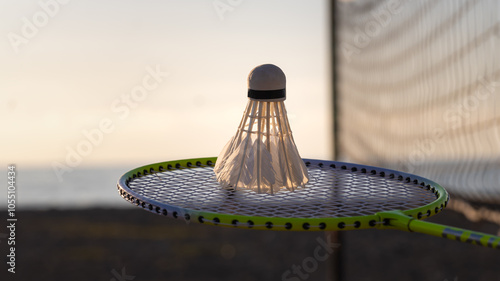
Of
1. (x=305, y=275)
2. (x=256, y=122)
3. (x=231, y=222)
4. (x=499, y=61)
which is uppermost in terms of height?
(x=499, y=61)

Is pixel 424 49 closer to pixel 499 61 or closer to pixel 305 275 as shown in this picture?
pixel 499 61

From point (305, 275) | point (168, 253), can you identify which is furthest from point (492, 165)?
point (168, 253)

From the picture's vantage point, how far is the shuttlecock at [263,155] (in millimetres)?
3199

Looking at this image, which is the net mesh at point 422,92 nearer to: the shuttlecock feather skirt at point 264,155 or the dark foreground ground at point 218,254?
the dark foreground ground at point 218,254

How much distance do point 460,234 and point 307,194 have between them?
3.49 feet

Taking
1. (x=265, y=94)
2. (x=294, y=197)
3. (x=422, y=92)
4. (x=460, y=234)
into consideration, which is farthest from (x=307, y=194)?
(x=422, y=92)

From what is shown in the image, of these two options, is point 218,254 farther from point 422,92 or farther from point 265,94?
point 265,94

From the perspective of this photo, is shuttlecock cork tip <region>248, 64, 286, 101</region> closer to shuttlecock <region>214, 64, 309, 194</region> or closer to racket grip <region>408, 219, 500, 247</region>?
shuttlecock <region>214, 64, 309, 194</region>

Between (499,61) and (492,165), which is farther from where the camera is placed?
(492,165)

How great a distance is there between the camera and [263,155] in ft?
10.8

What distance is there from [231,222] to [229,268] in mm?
5378

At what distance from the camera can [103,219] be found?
963 cm

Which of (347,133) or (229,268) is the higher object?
(347,133)

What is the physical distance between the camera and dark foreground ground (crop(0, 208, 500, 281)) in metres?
7.38
